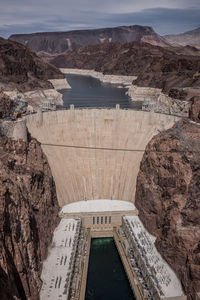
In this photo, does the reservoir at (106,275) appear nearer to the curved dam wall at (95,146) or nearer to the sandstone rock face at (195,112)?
the curved dam wall at (95,146)

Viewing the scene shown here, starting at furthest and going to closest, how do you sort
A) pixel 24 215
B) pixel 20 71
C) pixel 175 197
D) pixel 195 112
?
pixel 20 71, pixel 195 112, pixel 175 197, pixel 24 215

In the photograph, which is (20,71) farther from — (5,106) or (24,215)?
(24,215)

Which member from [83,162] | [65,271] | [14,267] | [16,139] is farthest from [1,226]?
[83,162]

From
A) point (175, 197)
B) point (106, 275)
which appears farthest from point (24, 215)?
point (175, 197)

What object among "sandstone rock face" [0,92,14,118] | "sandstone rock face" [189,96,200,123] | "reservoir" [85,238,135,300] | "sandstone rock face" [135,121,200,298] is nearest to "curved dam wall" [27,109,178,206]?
"sandstone rock face" [189,96,200,123]

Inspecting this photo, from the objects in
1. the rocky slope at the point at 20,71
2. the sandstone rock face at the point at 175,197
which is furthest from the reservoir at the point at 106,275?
the rocky slope at the point at 20,71

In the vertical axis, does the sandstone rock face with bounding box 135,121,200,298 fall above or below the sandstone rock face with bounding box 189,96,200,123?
below

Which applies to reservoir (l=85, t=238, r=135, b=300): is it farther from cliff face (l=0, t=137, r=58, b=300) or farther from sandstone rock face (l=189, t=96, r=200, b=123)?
sandstone rock face (l=189, t=96, r=200, b=123)
